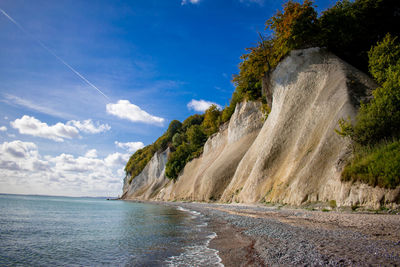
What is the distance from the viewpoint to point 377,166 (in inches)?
448

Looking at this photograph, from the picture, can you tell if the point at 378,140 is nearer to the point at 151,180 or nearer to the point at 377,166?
the point at 377,166

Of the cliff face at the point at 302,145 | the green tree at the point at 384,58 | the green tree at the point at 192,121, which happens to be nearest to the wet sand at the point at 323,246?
the cliff face at the point at 302,145

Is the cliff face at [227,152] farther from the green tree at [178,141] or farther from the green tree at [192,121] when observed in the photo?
the green tree at [192,121]

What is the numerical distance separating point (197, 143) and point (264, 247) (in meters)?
56.2

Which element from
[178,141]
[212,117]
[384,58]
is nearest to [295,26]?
[384,58]

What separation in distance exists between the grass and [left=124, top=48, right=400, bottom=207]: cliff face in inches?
16.2

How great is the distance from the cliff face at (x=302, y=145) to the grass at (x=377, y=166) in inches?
16.2

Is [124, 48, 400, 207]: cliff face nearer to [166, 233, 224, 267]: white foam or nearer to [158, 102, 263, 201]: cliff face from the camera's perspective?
[158, 102, 263, 201]: cliff face

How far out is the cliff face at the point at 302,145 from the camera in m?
14.8

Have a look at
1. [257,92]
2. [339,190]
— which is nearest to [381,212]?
[339,190]

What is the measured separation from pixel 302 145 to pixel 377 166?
8.66 m

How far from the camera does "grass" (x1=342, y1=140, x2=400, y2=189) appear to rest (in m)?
10.5

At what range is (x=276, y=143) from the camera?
23094 mm

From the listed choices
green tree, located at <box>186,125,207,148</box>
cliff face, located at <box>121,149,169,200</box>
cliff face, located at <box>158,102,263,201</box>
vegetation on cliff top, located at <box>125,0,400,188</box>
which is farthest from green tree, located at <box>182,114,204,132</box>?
vegetation on cliff top, located at <box>125,0,400,188</box>
